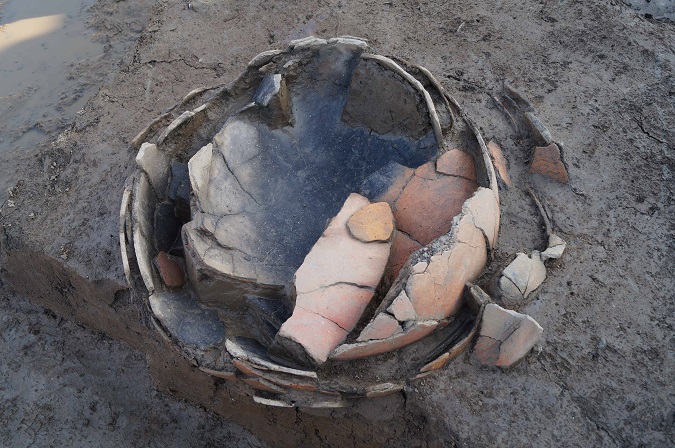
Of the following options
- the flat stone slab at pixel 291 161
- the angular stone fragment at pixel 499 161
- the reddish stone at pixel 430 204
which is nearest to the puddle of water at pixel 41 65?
the flat stone slab at pixel 291 161

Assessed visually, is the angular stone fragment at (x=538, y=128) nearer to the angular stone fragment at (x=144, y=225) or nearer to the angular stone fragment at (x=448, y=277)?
the angular stone fragment at (x=448, y=277)

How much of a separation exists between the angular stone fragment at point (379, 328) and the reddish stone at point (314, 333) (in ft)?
0.57

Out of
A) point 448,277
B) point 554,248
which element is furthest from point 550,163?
point 448,277

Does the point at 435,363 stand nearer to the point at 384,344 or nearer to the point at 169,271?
the point at 384,344

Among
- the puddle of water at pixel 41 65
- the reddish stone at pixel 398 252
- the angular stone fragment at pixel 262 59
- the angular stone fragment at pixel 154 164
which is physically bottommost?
the puddle of water at pixel 41 65

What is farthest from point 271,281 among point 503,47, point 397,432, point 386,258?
point 503,47

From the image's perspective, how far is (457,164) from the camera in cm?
394

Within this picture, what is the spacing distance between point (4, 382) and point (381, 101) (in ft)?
12.1

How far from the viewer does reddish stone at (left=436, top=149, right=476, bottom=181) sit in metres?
3.91

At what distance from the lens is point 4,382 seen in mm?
4652

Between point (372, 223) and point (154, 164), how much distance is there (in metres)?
1.56

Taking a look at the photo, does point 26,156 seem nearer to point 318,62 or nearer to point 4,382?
point 4,382

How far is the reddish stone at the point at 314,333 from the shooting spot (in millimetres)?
3328

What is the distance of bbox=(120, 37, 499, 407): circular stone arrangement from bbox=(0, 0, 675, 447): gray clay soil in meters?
0.45
